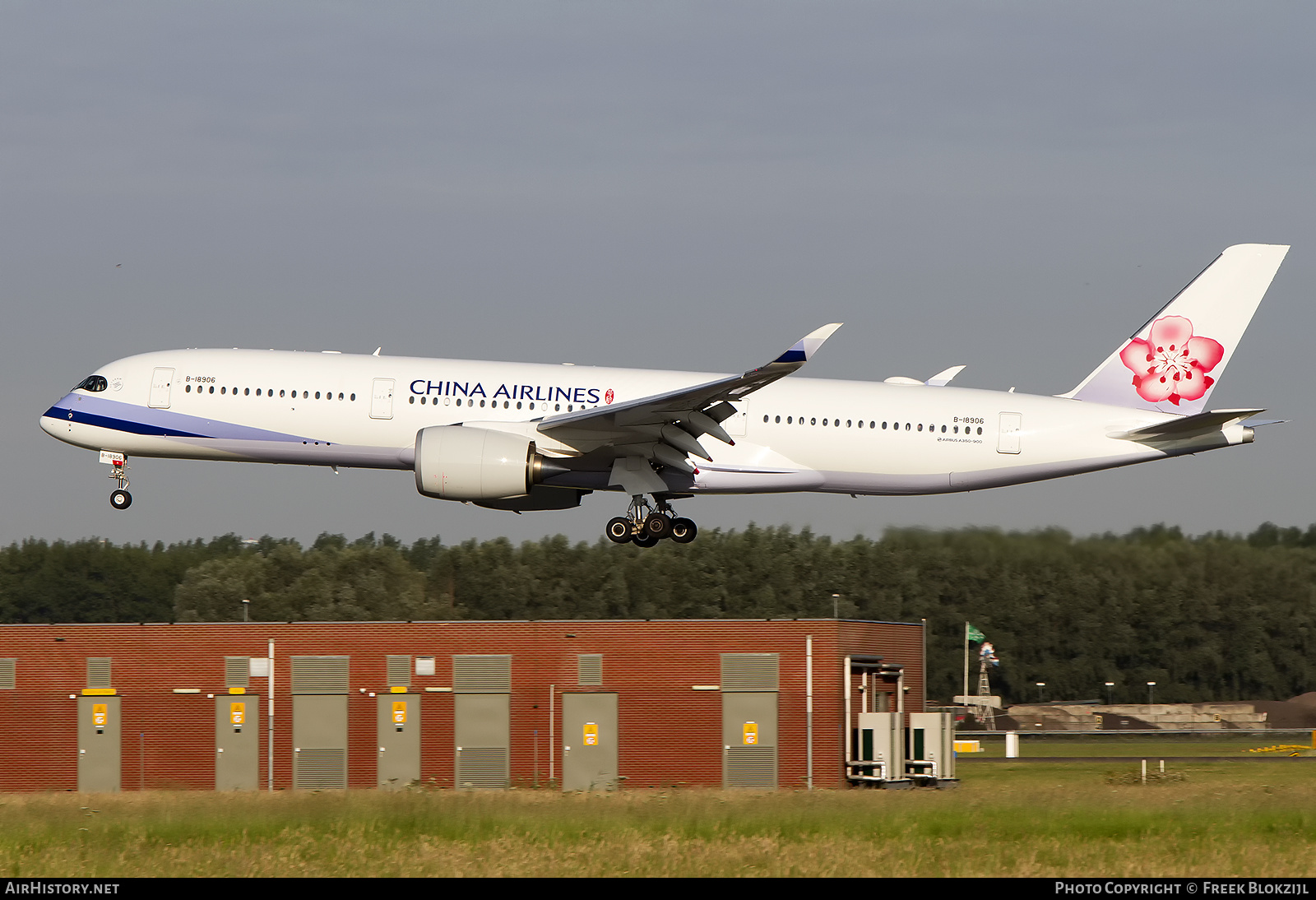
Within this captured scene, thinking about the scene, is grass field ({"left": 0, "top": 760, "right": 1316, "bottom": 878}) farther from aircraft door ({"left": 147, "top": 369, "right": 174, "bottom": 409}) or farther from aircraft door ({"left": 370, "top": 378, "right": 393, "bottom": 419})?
aircraft door ({"left": 147, "top": 369, "right": 174, "bottom": 409})

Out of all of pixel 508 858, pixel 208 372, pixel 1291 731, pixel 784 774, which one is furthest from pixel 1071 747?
pixel 508 858

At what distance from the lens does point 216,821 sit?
22.7 meters

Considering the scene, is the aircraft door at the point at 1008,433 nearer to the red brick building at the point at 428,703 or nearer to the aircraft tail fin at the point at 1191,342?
the aircraft tail fin at the point at 1191,342

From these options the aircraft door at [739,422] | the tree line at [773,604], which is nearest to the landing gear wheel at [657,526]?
the aircraft door at [739,422]

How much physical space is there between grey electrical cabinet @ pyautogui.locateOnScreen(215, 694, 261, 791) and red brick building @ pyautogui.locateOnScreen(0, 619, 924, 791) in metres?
0.04

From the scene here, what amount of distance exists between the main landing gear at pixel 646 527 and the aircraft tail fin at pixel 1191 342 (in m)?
10.3

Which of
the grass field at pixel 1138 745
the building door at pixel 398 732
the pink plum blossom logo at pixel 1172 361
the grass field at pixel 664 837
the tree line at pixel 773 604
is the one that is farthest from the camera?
the tree line at pixel 773 604

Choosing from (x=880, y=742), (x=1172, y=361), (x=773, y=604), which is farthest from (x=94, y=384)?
(x=773, y=604)

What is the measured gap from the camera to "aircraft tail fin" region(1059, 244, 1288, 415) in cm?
3809

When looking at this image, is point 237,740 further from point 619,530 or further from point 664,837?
point 664,837

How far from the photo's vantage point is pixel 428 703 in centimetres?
3669

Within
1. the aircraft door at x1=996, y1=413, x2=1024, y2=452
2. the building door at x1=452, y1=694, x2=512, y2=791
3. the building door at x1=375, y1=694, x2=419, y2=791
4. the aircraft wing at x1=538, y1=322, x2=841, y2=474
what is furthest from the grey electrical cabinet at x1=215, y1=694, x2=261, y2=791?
the aircraft door at x1=996, y1=413, x2=1024, y2=452

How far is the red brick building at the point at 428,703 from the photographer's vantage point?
35781 millimetres

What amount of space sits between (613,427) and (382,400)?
17.4 ft
